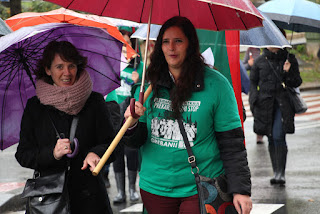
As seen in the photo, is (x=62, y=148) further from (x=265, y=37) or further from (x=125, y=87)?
(x=125, y=87)

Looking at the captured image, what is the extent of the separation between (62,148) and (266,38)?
2.62 m

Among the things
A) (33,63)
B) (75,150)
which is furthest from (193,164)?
(33,63)

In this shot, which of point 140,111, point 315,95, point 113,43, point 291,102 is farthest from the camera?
point 315,95

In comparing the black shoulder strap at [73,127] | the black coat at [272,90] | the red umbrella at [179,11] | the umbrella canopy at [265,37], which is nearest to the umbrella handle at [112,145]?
the black shoulder strap at [73,127]

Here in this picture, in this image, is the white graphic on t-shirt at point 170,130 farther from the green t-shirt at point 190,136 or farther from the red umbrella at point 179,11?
the red umbrella at point 179,11

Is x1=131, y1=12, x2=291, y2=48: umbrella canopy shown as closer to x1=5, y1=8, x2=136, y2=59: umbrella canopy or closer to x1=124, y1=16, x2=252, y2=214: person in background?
x1=5, y1=8, x2=136, y2=59: umbrella canopy

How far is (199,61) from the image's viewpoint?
388 centimetres

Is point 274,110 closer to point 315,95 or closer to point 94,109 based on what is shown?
point 94,109

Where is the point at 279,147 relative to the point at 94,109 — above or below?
below

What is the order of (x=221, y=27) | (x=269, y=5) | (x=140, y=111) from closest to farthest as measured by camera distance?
1. (x=140, y=111)
2. (x=221, y=27)
3. (x=269, y=5)

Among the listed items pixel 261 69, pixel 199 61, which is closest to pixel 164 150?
pixel 199 61

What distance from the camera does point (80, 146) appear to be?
13.0 ft

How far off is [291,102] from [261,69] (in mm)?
631

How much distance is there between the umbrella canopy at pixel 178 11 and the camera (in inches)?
168
